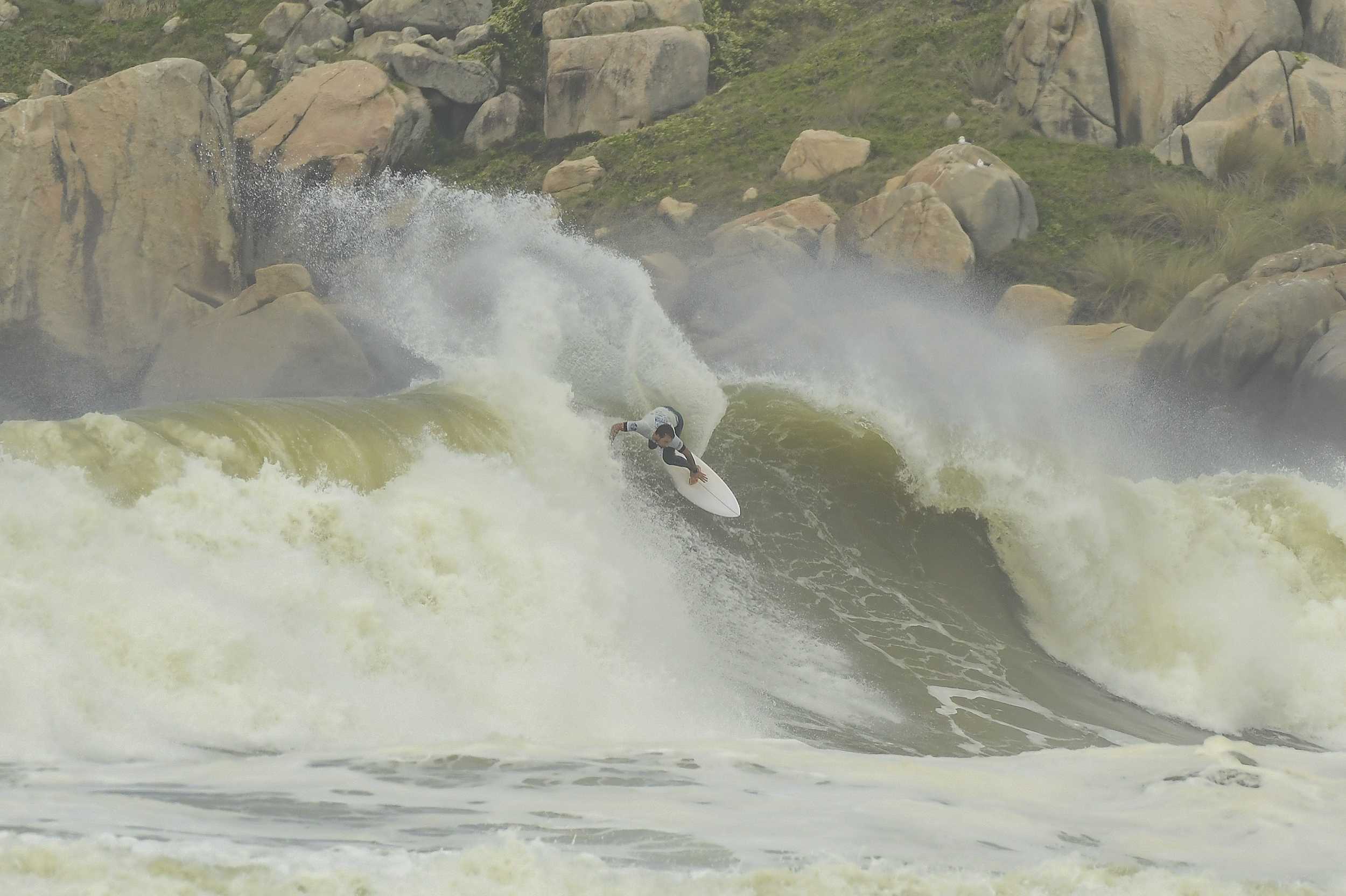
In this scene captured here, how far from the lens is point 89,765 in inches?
208

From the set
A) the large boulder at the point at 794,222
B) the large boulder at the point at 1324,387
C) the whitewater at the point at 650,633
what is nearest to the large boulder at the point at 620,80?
the large boulder at the point at 794,222

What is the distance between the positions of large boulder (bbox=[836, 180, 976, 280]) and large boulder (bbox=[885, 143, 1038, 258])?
15.1 inches

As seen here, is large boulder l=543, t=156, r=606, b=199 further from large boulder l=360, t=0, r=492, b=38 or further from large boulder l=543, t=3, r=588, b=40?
large boulder l=360, t=0, r=492, b=38

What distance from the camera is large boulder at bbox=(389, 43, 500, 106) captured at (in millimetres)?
26500

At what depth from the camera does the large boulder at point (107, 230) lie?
55.3ft

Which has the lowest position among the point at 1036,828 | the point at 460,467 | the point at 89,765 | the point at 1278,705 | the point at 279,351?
the point at 279,351

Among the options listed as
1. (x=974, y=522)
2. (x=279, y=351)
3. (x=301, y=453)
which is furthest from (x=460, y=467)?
(x=279, y=351)

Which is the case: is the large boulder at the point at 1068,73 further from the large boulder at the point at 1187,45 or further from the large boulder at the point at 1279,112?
the large boulder at the point at 1279,112

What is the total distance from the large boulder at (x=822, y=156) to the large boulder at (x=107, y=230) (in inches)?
427

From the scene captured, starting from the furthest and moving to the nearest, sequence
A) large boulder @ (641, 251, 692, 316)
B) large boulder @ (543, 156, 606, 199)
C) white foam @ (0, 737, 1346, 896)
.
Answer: large boulder @ (543, 156, 606, 199) → large boulder @ (641, 251, 692, 316) → white foam @ (0, 737, 1346, 896)

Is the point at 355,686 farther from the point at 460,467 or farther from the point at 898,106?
the point at 898,106

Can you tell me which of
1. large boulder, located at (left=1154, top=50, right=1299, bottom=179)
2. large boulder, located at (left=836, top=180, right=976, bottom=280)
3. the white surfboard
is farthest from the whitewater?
large boulder, located at (left=1154, top=50, right=1299, bottom=179)

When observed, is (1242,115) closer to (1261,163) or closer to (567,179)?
(1261,163)

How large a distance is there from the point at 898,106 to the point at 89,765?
74.1ft
